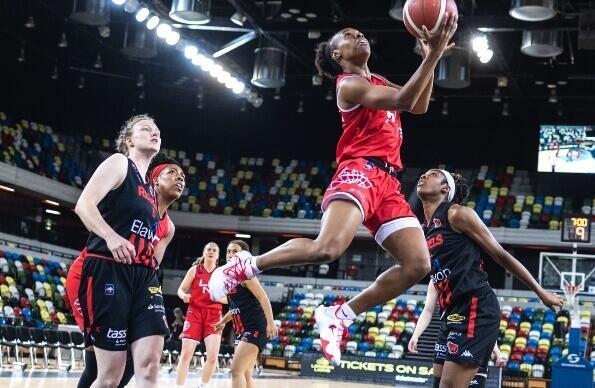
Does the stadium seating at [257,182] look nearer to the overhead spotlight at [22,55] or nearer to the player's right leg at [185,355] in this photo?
the overhead spotlight at [22,55]

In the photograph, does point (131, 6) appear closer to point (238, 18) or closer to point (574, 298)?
point (238, 18)

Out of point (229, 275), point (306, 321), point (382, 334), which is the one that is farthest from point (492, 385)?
point (229, 275)

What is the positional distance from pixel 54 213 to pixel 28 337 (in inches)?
731

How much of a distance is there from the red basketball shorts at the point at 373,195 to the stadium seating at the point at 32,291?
16.3 m

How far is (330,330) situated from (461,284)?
1.21 m

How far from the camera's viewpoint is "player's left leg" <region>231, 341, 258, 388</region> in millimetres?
8383

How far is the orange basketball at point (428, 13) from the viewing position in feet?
17.4

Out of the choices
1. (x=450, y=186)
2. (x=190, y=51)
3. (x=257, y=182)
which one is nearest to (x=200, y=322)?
(x=450, y=186)

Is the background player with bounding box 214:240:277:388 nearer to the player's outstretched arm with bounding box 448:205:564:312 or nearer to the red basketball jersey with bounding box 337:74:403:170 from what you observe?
the player's outstretched arm with bounding box 448:205:564:312

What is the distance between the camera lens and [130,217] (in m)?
5.59

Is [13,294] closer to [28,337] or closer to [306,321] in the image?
[28,337]

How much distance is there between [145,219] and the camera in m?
5.66

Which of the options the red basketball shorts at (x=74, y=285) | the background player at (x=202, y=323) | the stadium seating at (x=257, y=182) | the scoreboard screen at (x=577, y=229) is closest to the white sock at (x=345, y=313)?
→ the red basketball shorts at (x=74, y=285)

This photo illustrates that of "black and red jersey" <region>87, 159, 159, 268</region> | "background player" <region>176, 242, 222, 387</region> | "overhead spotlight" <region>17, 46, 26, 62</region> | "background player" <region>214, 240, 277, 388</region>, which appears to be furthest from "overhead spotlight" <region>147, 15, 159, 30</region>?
"black and red jersey" <region>87, 159, 159, 268</region>
